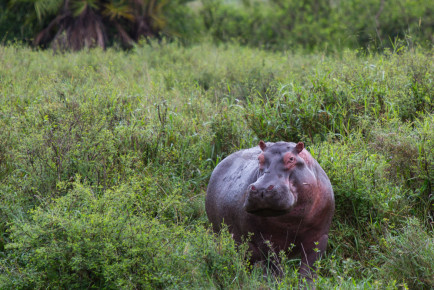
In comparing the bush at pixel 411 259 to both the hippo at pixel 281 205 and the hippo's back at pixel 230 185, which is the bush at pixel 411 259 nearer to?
the hippo at pixel 281 205

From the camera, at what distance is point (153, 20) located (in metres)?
14.0

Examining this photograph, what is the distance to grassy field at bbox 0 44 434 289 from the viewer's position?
384cm

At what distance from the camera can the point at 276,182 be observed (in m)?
3.64

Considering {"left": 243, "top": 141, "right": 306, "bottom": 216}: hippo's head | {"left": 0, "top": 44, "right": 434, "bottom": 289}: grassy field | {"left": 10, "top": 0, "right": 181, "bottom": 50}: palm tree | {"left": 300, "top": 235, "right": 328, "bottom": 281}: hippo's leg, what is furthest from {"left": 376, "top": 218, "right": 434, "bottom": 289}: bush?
{"left": 10, "top": 0, "right": 181, "bottom": 50}: palm tree

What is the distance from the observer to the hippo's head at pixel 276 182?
11.7 ft

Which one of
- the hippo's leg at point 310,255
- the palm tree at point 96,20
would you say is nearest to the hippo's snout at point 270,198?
the hippo's leg at point 310,255

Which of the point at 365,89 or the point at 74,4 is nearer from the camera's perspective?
the point at 365,89

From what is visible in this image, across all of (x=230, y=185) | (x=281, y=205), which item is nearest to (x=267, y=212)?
(x=281, y=205)

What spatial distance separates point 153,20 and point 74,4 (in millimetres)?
2034

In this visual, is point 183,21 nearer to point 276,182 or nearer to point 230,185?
point 230,185

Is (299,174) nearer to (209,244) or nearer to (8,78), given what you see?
(209,244)

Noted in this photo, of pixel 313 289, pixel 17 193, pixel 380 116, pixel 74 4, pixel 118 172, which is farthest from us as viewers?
pixel 74 4

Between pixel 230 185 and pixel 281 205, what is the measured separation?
0.80 m

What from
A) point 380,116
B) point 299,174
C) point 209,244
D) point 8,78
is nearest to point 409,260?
point 299,174
